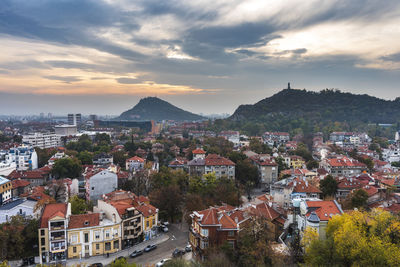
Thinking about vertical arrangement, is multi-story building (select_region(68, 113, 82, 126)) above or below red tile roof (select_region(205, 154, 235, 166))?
above

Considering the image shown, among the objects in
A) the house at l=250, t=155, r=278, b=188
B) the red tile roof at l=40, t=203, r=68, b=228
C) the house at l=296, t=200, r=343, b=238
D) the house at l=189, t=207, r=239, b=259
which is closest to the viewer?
the house at l=296, t=200, r=343, b=238

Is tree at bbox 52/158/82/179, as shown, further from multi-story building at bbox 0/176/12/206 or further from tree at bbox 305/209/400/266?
tree at bbox 305/209/400/266

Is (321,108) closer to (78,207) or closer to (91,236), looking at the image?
(78,207)

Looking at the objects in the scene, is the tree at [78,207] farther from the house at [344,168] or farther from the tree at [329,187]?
the house at [344,168]

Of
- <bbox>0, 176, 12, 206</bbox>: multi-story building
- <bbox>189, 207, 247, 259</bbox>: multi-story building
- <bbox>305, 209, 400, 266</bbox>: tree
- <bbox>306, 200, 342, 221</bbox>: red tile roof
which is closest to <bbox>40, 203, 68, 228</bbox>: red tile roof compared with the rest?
<bbox>189, 207, 247, 259</bbox>: multi-story building

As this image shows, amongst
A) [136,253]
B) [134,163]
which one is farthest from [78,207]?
[134,163]

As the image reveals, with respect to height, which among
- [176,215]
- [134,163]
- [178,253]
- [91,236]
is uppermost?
[134,163]

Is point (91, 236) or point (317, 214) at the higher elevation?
point (317, 214)

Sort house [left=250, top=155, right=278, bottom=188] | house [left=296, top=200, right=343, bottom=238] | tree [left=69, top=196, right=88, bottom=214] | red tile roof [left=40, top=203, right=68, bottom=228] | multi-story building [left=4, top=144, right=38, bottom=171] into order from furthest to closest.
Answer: multi-story building [left=4, top=144, right=38, bottom=171] < house [left=250, top=155, right=278, bottom=188] < tree [left=69, top=196, right=88, bottom=214] < red tile roof [left=40, top=203, right=68, bottom=228] < house [left=296, top=200, right=343, bottom=238]
